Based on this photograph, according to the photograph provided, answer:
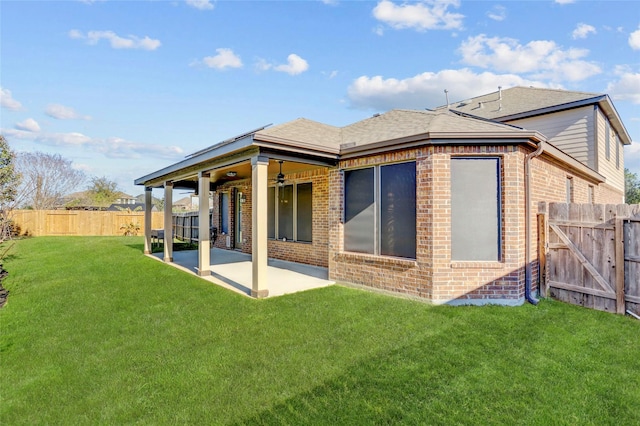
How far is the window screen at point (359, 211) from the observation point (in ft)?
21.7

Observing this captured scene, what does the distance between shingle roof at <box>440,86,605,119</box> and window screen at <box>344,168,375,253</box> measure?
27.4 ft

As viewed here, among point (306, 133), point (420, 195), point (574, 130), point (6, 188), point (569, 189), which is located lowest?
point (420, 195)

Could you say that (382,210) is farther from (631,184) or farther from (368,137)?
(631,184)

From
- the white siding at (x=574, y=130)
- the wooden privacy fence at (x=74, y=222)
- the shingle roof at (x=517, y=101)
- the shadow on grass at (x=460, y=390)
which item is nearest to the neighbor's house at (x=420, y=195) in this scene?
the shadow on grass at (x=460, y=390)

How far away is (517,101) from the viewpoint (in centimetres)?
1279

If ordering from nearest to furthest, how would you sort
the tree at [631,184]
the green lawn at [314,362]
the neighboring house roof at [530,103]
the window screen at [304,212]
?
the green lawn at [314,362]
the window screen at [304,212]
the neighboring house roof at [530,103]
the tree at [631,184]

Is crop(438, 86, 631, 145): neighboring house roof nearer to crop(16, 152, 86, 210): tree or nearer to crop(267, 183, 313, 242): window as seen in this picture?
crop(267, 183, 313, 242): window

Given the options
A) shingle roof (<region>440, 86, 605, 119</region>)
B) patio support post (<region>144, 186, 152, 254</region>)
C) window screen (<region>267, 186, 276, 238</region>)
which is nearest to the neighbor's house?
window screen (<region>267, 186, 276, 238</region>)

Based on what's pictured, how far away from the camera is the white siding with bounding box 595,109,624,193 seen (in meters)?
10.7

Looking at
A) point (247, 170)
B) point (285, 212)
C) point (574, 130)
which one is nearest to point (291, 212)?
point (285, 212)

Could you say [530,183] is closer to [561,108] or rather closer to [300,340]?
[300,340]

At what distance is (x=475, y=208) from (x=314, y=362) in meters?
3.89

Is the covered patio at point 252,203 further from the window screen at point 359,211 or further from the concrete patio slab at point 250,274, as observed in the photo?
the window screen at point 359,211

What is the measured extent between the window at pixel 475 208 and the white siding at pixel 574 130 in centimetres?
688
